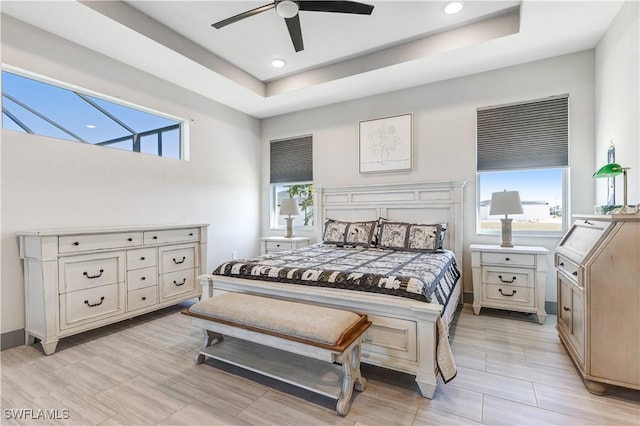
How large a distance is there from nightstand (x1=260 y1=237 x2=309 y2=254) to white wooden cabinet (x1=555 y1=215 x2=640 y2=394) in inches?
128

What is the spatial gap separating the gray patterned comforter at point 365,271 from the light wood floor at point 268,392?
60 centimetres

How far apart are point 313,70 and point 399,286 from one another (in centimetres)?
313

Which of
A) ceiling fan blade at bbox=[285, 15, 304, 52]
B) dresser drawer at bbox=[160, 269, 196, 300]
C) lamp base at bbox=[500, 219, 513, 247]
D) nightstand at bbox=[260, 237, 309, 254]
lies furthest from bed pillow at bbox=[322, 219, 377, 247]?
ceiling fan blade at bbox=[285, 15, 304, 52]

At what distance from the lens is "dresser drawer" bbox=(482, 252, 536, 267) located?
120 inches

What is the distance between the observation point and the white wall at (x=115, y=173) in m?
2.58

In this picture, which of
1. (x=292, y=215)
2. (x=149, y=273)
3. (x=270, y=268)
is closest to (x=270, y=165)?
(x=292, y=215)

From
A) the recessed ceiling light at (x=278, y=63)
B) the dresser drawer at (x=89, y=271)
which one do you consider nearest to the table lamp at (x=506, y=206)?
the recessed ceiling light at (x=278, y=63)

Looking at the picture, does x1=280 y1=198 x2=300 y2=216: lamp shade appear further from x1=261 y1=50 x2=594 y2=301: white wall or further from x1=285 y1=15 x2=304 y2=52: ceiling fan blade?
x1=285 y1=15 x2=304 y2=52: ceiling fan blade

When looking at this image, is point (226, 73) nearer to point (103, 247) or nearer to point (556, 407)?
point (103, 247)

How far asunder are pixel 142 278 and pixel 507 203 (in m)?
3.95

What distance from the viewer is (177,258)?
3457mm

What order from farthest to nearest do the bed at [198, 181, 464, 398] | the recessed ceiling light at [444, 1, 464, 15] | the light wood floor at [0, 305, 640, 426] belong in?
1. the recessed ceiling light at [444, 1, 464, 15]
2. the bed at [198, 181, 464, 398]
3. the light wood floor at [0, 305, 640, 426]

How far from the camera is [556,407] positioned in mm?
1721

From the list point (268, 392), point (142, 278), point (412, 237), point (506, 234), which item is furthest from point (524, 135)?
point (142, 278)
